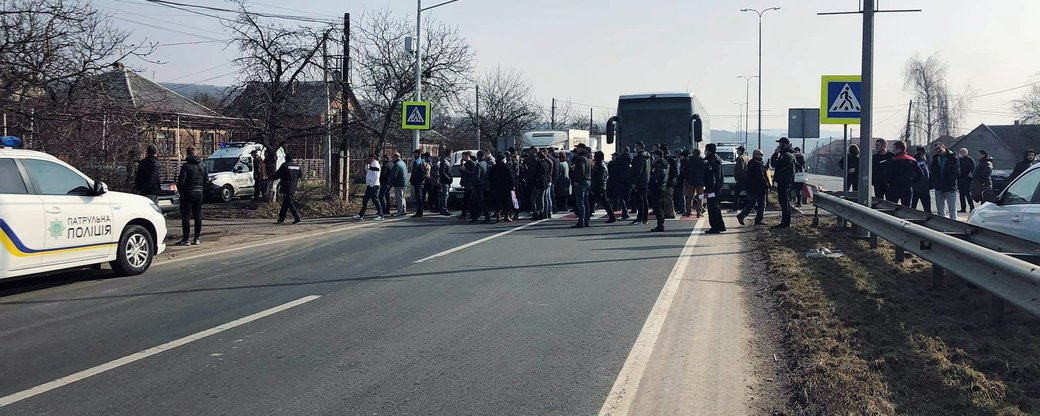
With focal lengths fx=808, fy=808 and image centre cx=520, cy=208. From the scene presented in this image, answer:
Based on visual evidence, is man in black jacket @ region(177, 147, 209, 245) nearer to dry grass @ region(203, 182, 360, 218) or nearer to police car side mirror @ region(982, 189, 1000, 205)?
dry grass @ region(203, 182, 360, 218)

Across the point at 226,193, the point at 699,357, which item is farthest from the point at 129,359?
the point at 226,193

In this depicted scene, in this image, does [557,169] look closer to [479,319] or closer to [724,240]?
[724,240]

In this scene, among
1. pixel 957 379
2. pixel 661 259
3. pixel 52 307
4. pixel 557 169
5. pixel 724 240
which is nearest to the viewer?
pixel 957 379

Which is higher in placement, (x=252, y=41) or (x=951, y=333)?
(x=252, y=41)

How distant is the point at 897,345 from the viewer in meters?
6.20

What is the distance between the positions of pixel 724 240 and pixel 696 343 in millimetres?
7941

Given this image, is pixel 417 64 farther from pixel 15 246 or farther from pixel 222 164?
pixel 15 246

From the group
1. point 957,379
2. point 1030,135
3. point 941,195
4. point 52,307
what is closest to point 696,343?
point 957,379

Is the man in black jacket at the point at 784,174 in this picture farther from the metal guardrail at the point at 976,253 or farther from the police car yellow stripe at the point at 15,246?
the police car yellow stripe at the point at 15,246

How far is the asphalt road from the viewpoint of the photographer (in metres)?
5.17

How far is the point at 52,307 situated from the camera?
822 cm

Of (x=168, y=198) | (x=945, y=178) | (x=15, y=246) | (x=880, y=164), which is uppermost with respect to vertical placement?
(x=880, y=164)

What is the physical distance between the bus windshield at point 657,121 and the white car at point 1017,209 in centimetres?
1189

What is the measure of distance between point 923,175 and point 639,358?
1201 centimetres
